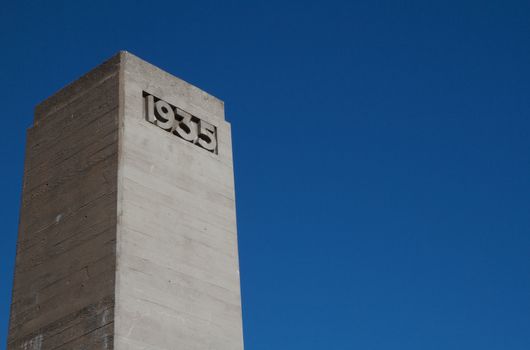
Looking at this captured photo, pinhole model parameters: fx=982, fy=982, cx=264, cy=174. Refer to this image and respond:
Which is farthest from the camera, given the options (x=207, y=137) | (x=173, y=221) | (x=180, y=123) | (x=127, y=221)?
(x=207, y=137)

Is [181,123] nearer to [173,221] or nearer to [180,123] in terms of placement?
[180,123]

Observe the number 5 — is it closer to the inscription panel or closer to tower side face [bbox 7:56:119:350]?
the inscription panel

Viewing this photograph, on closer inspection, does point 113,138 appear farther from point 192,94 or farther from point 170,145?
point 192,94

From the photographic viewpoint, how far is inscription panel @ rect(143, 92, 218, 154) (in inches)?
906

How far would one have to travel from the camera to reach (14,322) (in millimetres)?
21953

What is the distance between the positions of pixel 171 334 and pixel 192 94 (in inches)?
261

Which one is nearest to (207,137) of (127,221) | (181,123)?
(181,123)

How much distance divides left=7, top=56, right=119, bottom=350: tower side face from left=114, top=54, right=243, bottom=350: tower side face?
0.33 m

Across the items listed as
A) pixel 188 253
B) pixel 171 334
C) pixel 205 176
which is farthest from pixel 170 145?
pixel 171 334

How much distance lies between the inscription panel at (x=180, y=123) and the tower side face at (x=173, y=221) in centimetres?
3

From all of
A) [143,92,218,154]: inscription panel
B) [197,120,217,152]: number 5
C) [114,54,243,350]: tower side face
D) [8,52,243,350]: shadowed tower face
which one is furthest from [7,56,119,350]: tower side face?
[197,120,217,152]: number 5

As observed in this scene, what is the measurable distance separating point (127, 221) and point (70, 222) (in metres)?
1.77

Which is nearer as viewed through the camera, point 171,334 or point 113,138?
point 171,334

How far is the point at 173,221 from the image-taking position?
21.9 m
